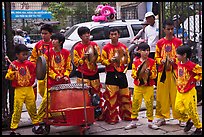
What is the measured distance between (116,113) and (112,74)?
0.62m

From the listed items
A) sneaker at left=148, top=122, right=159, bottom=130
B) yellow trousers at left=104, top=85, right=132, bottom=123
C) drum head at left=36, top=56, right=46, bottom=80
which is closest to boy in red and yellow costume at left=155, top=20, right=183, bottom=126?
sneaker at left=148, top=122, right=159, bottom=130

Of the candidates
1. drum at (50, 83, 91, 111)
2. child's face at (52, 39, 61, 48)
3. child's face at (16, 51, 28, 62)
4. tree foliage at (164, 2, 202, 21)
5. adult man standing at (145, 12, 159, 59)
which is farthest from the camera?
adult man standing at (145, 12, 159, 59)

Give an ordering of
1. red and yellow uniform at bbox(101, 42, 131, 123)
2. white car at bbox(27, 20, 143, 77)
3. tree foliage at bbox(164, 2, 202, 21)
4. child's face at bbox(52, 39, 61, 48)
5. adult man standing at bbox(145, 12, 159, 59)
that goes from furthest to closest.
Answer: white car at bbox(27, 20, 143, 77) < adult man standing at bbox(145, 12, 159, 59) < tree foliage at bbox(164, 2, 202, 21) < red and yellow uniform at bbox(101, 42, 131, 123) < child's face at bbox(52, 39, 61, 48)

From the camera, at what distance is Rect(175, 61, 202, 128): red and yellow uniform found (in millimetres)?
4605

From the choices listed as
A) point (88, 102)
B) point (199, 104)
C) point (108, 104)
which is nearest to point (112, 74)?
point (108, 104)

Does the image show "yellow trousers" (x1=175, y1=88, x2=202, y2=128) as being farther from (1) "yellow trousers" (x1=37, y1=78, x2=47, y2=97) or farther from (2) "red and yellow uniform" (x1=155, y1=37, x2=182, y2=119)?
(1) "yellow trousers" (x1=37, y1=78, x2=47, y2=97)

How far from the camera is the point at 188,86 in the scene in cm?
466

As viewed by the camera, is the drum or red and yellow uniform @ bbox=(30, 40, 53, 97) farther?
red and yellow uniform @ bbox=(30, 40, 53, 97)

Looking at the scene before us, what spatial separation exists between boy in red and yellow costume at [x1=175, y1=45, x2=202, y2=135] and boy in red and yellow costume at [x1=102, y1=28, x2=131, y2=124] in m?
0.93

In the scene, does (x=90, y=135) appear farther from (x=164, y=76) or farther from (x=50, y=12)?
(x=50, y=12)

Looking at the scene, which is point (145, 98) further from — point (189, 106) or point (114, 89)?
point (189, 106)

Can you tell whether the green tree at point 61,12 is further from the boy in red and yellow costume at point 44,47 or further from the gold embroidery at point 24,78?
the gold embroidery at point 24,78

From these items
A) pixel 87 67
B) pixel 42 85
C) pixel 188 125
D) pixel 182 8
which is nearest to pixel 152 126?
pixel 188 125

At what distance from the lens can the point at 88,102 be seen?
4605 mm
